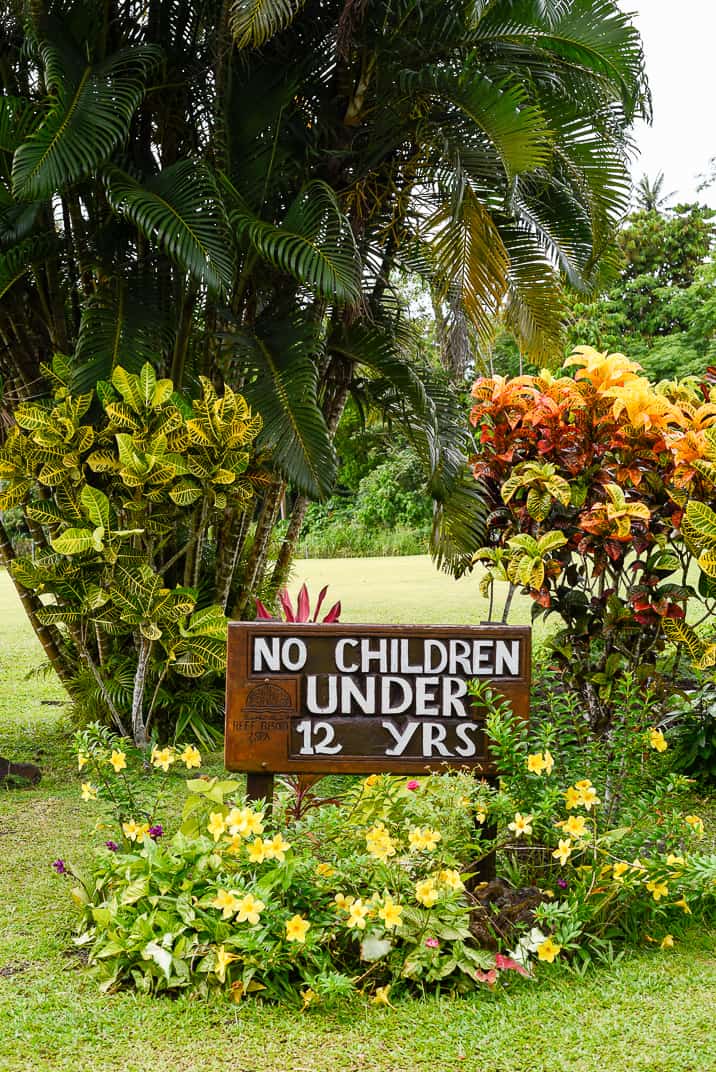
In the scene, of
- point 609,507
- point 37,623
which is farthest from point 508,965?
point 37,623

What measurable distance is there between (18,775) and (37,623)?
932mm

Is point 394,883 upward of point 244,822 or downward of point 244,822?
downward

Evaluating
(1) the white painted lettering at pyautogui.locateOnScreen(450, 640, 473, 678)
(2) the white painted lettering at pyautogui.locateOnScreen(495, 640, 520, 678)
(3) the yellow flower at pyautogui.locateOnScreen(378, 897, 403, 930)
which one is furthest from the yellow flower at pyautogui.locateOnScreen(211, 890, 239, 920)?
(2) the white painted lettering at pyautogui.locateOnScreen(495, 640, 520, 678)

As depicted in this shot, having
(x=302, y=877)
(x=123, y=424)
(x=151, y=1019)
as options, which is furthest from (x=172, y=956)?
(x=123, y=424)

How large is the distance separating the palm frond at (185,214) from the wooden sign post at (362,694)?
2.12 m

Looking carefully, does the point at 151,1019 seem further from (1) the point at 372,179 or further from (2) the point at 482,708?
(1) the point at 372,179

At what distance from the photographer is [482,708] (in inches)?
130

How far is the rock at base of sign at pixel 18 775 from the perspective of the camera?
17.5 feet

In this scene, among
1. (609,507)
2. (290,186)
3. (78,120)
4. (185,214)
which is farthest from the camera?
(290,186)

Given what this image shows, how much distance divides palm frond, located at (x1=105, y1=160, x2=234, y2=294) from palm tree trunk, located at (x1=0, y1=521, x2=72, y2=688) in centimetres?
193

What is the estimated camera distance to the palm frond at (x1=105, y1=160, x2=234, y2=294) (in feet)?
15.6

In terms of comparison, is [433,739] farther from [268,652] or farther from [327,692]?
[268,652]

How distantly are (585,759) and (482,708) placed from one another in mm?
463

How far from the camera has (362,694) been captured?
3299 millimetres
